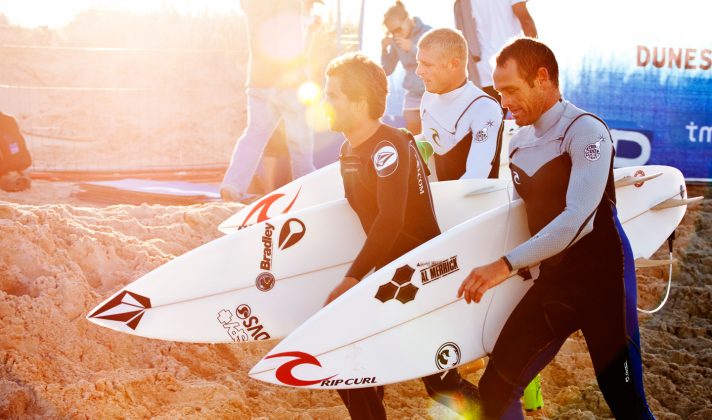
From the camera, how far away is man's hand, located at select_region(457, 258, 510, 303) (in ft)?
8.28

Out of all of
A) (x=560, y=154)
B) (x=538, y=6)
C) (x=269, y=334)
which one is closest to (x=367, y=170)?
(x=560, y=154)

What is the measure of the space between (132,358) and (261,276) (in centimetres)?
72

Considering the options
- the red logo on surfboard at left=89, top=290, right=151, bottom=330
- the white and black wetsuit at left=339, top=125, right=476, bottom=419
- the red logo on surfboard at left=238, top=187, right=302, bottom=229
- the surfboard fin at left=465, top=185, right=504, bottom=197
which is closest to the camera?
the white and black wetsuit at left=339, top=125, right=476, bottom=419

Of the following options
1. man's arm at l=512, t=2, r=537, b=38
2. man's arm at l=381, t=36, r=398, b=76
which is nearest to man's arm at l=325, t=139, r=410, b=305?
man's arm at l=512, t=2, r=537, b=38

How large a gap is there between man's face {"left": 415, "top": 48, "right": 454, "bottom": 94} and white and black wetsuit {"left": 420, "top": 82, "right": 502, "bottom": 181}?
0.31ft

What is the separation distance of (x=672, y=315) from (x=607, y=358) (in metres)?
2.88

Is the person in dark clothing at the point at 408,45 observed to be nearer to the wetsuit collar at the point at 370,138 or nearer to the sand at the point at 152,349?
the sand at the point at 152,349

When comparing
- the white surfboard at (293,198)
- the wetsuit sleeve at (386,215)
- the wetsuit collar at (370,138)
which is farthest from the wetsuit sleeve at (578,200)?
the white surfboard at (293,198)

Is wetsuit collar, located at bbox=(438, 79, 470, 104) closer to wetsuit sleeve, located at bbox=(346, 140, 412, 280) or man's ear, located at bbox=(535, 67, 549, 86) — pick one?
wetsuit sleeve, located at bbox=(346, 140, 412, 280)

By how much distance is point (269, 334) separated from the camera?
382 centimetres

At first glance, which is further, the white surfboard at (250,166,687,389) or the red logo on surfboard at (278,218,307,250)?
the red logo on surfboard at (278,218,307,250)

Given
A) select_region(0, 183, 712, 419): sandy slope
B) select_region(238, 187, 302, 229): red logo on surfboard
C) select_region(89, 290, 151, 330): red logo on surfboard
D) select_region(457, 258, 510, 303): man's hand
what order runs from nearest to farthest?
select_region(457, 258, 510, 303): man's hand
select_region(0, 183, 712, 419): sandy slope
select_region(89, 290, 151, 330): red logo on surfboard
select_region(238, 187, 302, 229): red logo on surfboard

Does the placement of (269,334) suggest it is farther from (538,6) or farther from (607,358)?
(538,6)

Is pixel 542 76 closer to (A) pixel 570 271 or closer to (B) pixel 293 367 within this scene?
(A) pixel 570 271
